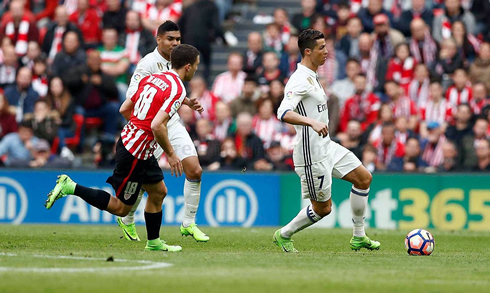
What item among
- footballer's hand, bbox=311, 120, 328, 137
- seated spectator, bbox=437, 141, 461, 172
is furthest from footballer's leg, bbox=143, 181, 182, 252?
seated spectator, bbox=437, 141, 461, 172

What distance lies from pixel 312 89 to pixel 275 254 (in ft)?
6.02

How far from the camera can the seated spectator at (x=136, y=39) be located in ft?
66.4

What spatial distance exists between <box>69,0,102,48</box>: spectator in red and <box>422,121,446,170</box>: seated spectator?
8041 mm

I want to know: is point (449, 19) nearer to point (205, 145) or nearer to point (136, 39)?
point (205, 145)

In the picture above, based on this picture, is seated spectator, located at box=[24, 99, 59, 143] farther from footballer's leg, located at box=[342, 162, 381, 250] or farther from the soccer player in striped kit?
footballer's leg, located at box=[342, 162, 381, 250]

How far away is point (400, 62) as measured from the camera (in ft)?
61.6

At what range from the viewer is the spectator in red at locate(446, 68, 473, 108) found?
1788 centimetres

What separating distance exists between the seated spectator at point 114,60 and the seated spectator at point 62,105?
3.10 ft

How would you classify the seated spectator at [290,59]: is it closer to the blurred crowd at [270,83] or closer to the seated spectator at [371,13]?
the blurred crowd at [270,83]

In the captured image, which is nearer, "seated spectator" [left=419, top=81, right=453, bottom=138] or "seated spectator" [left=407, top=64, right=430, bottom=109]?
"seated spectator" [left=419, top=81, right=453, bottom=138]

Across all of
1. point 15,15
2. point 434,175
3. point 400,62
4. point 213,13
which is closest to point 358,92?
point 400,62

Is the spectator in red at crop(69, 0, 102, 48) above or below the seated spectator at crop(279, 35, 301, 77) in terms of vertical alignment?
above

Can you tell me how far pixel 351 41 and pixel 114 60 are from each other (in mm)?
5107

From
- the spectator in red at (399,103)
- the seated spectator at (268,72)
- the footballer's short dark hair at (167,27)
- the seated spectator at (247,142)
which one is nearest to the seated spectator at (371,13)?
the spectator in red at (399,103)
